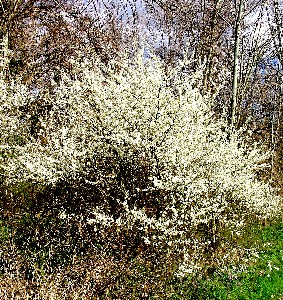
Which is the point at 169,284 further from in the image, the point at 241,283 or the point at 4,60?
the point at 4,60

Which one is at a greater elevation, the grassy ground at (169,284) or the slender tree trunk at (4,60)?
the slender tree trunk at (4,60)

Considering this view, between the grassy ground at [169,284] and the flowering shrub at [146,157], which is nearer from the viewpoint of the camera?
the grassy ground at [169,284]

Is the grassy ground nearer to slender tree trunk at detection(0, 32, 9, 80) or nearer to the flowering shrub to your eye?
the flowering shrub

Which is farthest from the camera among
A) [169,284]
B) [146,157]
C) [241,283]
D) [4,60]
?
[4,60]

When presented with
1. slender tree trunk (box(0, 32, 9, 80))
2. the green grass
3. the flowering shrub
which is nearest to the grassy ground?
the green grass

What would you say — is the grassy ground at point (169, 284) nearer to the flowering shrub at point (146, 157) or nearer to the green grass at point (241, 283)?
the green grass at point (241, 283)

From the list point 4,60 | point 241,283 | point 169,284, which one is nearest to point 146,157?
point 169,284

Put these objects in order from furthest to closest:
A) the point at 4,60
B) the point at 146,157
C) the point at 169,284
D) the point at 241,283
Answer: the point at 4,60 < the point at 146,157 < the point at 241,283 < the point at 169,284

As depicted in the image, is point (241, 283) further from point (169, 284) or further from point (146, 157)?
point (146, 157)

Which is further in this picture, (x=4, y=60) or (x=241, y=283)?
(x=4, y=60)

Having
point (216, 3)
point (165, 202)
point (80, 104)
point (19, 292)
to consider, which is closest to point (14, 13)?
point (80, 104)

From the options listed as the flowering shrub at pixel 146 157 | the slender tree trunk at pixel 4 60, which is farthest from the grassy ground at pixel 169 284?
the slender tree trunk at pixel 4 60

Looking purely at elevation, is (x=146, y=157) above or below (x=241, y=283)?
above

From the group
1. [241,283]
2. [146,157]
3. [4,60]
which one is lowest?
[241,283]
